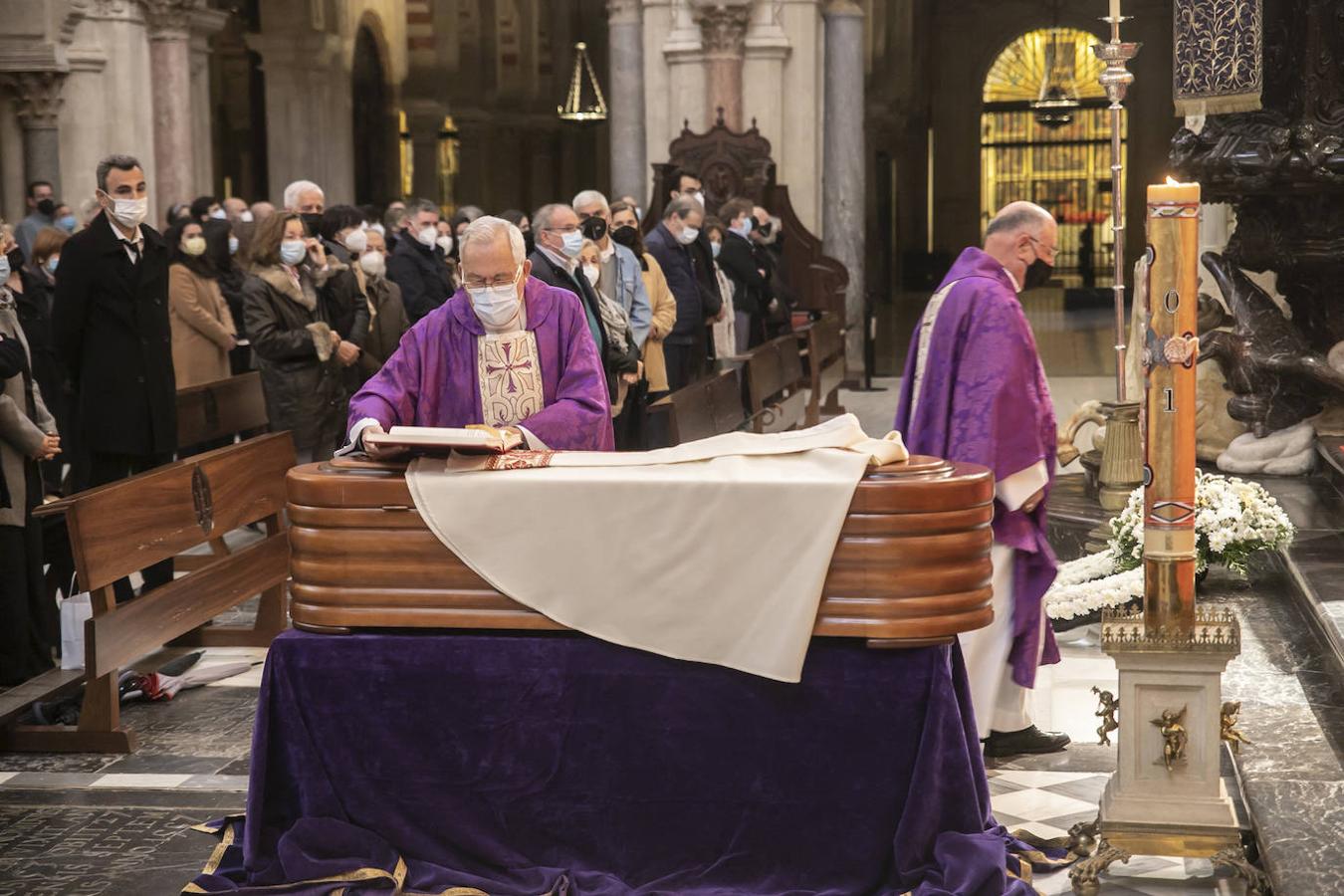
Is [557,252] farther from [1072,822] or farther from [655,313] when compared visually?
[1072,822]

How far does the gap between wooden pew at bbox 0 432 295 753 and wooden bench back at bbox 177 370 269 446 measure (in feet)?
4.20

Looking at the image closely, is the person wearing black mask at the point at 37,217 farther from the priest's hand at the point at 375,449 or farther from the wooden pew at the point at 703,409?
the priest's hand at the point at 375,449

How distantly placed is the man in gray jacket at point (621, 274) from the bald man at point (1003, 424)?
166 inches

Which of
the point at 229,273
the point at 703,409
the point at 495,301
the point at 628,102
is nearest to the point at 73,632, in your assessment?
the point at 495,301

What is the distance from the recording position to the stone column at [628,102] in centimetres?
1781

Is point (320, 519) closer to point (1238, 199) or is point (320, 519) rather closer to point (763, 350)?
point (1238, 199)

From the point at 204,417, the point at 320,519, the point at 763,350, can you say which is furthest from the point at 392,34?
the point at 320,519

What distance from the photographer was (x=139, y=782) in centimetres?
561

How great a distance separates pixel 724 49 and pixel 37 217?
20.5 feet

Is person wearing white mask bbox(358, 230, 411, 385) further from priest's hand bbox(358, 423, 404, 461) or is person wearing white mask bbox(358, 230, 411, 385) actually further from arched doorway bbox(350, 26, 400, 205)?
arched doorway bbox(350, 26, 400, 205)

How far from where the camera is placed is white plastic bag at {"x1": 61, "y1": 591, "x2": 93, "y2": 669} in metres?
6.48

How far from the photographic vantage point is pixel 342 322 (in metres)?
9.45

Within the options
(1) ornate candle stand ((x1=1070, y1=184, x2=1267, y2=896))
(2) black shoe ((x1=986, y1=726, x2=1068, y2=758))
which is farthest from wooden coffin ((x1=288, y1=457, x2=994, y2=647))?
(2) black shoe ((x1=986, y1=726, x2=1068, y2=758))

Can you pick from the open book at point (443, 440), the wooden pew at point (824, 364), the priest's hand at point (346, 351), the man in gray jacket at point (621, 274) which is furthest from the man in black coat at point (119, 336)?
the wooden pew at point (824, 364)
